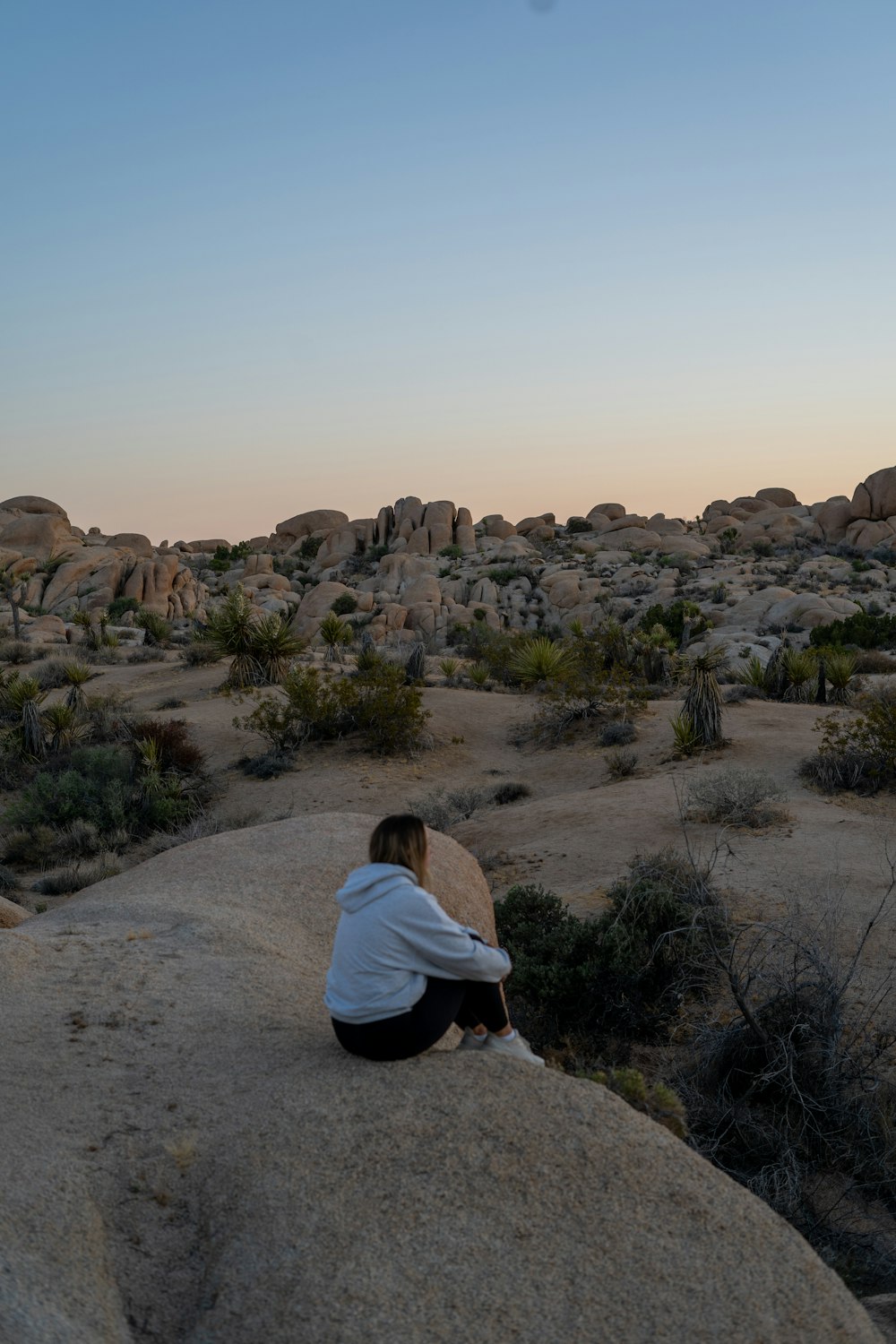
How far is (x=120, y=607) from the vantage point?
4591 centimetres

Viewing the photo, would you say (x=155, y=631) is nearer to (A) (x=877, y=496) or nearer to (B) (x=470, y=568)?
(B) (x=470, y=568)

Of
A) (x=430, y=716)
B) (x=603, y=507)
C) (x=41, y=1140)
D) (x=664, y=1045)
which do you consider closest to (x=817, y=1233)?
(x=664, y=1045)

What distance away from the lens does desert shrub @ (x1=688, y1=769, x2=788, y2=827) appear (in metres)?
12.1

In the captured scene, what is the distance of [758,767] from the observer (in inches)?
587

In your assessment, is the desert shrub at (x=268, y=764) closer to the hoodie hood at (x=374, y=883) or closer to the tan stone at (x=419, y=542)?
the hoodie hood at (x=374, y=883)

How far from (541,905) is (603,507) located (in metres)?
67.5

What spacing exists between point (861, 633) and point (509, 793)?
1548 cm

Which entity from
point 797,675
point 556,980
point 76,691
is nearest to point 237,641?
point 76,691

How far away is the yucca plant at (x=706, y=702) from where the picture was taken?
16188 mm

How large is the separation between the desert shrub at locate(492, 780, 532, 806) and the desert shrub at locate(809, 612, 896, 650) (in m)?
13.9

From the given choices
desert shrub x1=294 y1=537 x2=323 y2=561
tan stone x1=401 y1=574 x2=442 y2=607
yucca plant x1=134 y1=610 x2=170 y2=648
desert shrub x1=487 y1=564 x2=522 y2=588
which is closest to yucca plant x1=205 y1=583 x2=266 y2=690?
yucca plant x1=134 y1=610 x2=170 y2=648

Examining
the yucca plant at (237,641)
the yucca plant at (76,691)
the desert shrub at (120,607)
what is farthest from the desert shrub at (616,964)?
the desert shrub at (120,607)

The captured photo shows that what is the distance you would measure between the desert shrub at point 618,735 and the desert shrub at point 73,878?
27.4ft

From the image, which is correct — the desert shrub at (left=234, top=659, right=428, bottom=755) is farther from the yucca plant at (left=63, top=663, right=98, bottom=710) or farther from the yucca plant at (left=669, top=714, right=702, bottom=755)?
the yucca plant at (left=669, top=714, right=702, bottom=755)
